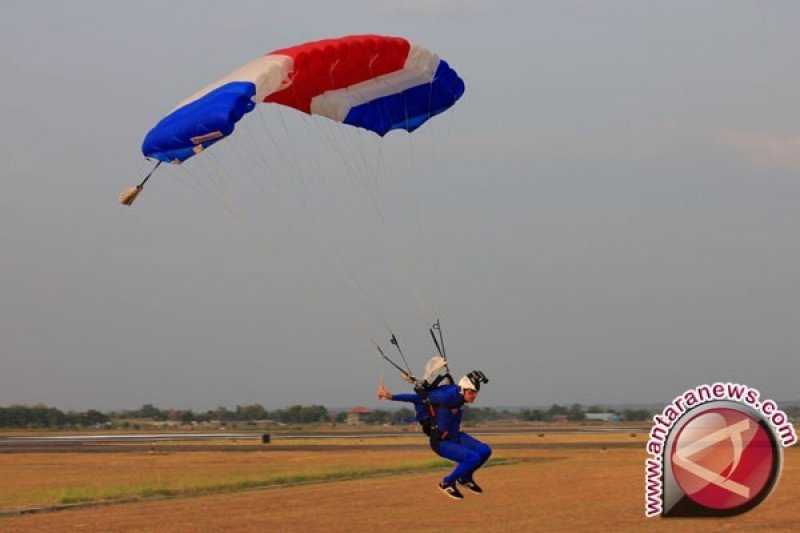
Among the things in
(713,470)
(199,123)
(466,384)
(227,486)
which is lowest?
(227,486)

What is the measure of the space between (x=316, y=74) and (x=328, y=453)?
55.0 meters

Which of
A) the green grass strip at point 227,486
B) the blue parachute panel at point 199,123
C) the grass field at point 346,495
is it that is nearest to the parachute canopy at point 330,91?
the blue parachute panel at point 199,123

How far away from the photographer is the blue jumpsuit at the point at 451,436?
18.9 m

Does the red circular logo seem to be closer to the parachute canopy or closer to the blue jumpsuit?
the blue jumpsuit

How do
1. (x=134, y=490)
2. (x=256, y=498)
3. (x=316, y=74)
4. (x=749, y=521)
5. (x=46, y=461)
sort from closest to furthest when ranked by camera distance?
(x=316, y=74) < (x=749, y=521) < (x=256, y=498) < (x=134, y=490) < (x=46, y=461)

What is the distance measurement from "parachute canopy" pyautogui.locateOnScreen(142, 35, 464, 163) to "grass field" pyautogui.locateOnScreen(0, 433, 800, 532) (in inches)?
539

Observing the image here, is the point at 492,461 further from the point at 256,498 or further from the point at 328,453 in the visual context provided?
the point at 256,498

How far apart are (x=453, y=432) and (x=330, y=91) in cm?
748

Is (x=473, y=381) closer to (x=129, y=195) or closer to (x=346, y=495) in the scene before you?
(x=129, y=195)

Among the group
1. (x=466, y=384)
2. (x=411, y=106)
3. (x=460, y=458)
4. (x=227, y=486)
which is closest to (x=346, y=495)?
(x=227, y=486)

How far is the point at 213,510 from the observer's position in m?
38.0

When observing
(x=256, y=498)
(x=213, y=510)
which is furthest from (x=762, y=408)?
(x=256, y=498)

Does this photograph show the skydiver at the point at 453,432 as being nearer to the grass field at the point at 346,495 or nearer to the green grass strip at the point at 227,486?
the grass field at the point at 346,495

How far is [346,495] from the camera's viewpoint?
43.3 metres
